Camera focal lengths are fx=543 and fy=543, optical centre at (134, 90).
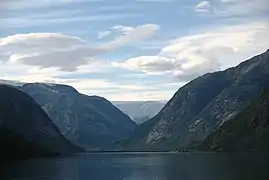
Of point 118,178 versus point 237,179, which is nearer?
point 237,179

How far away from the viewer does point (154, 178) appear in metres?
141

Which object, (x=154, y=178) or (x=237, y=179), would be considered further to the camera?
(x=154, y=178)

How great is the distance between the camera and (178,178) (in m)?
137

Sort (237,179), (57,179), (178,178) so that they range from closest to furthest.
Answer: (237,179) → (178,178) → (57,179)

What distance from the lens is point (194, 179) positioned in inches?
5153

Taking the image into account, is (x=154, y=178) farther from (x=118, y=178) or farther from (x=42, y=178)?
(x=42, y=178)

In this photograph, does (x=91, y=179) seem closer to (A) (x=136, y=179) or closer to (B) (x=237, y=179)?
A: (A) (x=136, y=179)

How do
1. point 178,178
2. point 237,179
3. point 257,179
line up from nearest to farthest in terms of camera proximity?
point 257,179 < point 237,179 < point 178,178

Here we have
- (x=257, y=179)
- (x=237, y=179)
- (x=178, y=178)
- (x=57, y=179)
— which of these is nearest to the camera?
(x=257, y=179)

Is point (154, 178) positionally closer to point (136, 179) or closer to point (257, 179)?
point (136, 179)

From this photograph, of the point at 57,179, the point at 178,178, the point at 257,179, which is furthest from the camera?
the point at 57,179

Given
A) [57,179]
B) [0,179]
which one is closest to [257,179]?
[57,179]

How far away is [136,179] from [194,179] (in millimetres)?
16534

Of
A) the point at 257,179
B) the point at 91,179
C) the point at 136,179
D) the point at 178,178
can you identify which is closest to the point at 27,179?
the point at 91,179
